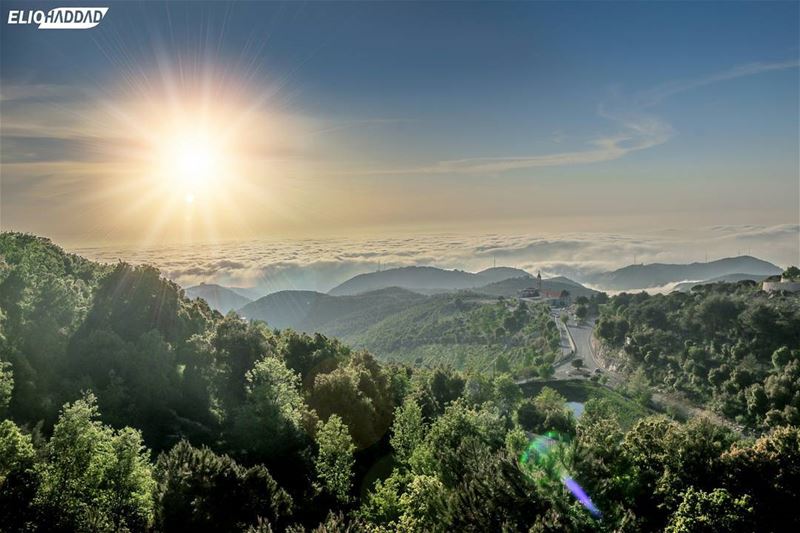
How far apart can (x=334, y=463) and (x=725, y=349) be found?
128169 mm

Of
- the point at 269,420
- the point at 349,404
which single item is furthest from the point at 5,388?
the point at 349,404

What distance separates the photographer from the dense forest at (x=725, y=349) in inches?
3964

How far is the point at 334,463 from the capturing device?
38.3m

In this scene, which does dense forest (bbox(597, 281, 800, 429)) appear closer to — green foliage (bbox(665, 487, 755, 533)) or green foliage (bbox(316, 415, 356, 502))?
green foliage (bbox(665, 487, 755, 533))

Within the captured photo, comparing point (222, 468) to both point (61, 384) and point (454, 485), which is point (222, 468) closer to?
point (454, 485)

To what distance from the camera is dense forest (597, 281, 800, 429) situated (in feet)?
330

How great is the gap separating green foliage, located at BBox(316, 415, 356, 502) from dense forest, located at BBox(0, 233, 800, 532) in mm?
122

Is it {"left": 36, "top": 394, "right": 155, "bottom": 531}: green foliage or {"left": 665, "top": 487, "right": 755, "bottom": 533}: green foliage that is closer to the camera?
{"left": 36, "top": 394, "right": 155, "bottom": 531}: green foliage

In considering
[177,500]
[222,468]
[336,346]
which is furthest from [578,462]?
[336,346]

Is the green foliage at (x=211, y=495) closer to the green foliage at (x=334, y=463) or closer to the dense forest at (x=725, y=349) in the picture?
the green foliage at (x=334, y=463)

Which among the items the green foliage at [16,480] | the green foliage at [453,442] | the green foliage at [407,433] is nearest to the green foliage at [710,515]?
the green foliage at [453,442]

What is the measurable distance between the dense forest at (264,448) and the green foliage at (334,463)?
0.12 meters

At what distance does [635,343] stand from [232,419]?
13566cm

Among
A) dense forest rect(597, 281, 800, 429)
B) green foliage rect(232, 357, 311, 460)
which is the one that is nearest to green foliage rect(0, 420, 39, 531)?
green foliage rect(232, 357, 311, 460)
